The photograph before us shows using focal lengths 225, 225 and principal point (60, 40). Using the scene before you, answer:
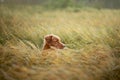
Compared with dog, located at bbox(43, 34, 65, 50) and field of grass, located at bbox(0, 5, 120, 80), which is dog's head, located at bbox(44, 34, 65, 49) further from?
field of grass, located at bbox(0, 5, 120, 80)

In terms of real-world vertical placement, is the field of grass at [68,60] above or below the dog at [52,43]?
below

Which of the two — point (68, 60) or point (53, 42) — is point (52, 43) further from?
point (68, 60)

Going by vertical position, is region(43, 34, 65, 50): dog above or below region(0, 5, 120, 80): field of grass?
above

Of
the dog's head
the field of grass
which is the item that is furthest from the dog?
the field of grass

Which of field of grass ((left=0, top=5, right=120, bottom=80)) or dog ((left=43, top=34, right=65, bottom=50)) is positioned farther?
dog ((left=43, top=34, right=65, bottom=50))

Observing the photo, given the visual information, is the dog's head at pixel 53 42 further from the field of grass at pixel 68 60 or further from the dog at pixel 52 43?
the field of grass at pixel 68 60

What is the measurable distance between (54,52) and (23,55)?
1.13 feet

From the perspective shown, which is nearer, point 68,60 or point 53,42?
point 68,60

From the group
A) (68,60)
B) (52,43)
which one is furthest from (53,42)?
(68,60)

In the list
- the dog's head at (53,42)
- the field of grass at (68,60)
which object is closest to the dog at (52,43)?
the dog's head at (53,42)

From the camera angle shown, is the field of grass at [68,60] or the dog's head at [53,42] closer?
the field of grass at [68,60]

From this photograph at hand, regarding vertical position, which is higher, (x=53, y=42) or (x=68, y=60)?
(x=53, y=42)

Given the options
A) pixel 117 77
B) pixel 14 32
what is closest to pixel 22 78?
pixel 117 77

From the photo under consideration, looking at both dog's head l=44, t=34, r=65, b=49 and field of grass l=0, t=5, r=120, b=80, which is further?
dog's head l=44, t=34, r=65, b=49
